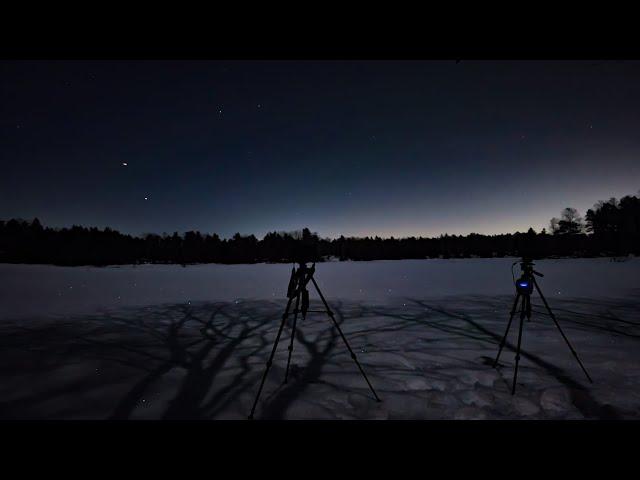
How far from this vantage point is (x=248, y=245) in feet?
203

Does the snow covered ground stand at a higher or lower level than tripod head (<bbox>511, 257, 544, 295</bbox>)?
lower

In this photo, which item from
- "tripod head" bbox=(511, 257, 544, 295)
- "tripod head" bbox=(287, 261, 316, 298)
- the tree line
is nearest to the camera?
"tripod head" bbox=(287, 261, 316, 298)

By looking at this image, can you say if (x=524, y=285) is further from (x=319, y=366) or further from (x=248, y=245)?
(x=248, y=245)

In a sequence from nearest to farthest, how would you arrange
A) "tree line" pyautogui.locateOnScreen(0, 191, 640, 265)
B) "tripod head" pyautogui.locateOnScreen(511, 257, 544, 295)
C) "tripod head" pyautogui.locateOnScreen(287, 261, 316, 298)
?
"tripod head" pyautogui.locateOnScreen(287, 261, 316, 298) → "tripod head" pyautogui.locateOnScreen(511, 257, 544, 295) → "tree line" pyautogui.locateOnScreen(0, 191, 640, 265)

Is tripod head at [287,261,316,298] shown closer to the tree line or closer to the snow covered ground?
the snow covered ground

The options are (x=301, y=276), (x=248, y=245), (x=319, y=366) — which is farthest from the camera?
(x=248, y=245)

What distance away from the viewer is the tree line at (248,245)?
151 feet

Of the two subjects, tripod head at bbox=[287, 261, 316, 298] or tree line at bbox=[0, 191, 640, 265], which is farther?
tree line at bbox=[0, 191, 640, 265]

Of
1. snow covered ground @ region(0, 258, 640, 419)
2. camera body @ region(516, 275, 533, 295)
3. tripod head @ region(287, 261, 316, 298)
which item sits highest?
tripod head @ region(287, 261, 316, 298)

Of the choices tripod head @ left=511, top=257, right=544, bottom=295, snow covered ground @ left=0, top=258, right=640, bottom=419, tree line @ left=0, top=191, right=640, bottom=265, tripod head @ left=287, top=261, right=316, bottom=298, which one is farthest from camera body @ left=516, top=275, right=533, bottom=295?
tree line @ left=0, top=191, right=640, bottom=265

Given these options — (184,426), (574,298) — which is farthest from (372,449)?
(574,298)

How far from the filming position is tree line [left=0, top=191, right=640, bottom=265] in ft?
151

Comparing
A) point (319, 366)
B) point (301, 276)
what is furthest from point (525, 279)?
point (319, 366)

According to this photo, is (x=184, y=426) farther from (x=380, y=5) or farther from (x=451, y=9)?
(x=451, y=9)
